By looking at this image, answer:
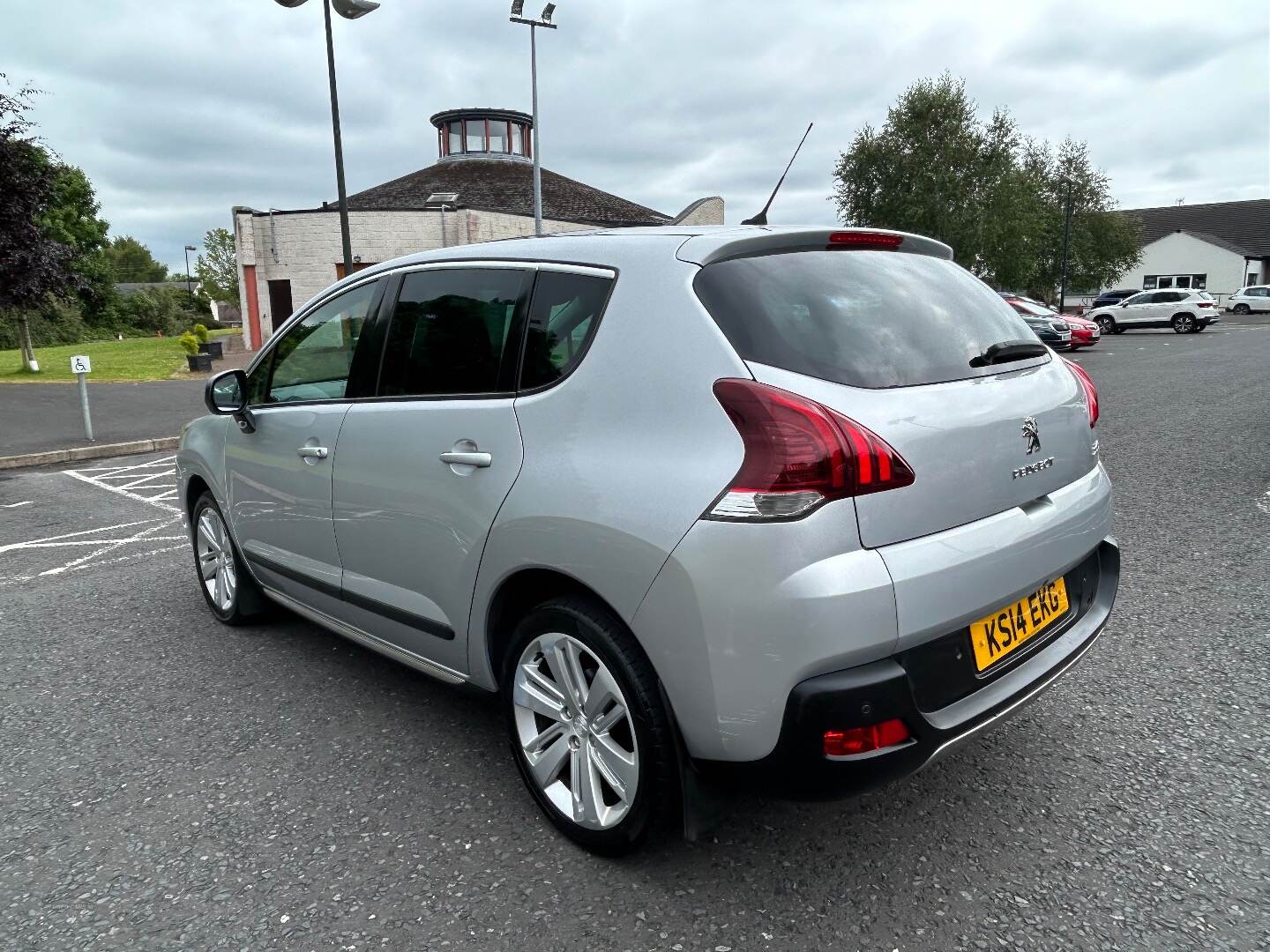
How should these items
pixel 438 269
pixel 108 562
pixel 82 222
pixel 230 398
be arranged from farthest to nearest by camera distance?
pixel 82 222
pixel 108 562
pixel 230 398
pixel 438 269

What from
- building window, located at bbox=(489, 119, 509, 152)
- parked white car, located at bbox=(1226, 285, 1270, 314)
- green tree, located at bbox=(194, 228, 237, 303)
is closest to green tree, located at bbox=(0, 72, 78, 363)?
building window, located at bbox=(489, 119, 509, 152)

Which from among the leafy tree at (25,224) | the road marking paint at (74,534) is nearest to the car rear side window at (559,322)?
the road marking paint at (74,534)

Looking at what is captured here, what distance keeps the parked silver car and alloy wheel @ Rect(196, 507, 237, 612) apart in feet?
5.31

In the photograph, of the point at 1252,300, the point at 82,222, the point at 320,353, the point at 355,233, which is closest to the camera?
the point at 320,353

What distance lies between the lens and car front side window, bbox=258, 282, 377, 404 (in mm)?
3525

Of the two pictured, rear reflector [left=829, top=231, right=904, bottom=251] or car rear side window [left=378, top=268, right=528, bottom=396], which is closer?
rear reflector [left=829, top=231, right=904, bottom=251]

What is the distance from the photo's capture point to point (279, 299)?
35875 millimetres

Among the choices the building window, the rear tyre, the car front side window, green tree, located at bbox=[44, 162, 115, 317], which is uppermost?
the building window

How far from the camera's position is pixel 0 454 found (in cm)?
1127

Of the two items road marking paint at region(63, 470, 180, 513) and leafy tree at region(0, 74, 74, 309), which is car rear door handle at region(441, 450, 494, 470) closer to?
road marking paint at region(63, 470, 180, 513)

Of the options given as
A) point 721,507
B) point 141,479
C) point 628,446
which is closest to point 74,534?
point 141,479

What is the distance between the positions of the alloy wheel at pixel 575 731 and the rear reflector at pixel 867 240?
1373 mm

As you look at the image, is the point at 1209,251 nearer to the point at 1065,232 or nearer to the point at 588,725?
the point at 1065,232

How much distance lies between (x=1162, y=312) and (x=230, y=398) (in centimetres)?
3919
